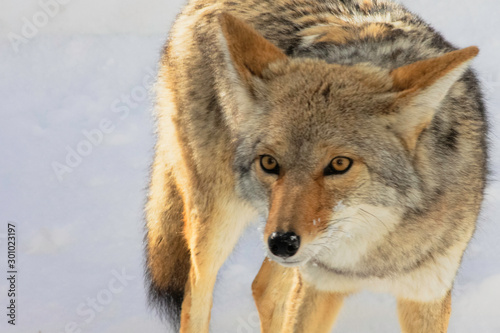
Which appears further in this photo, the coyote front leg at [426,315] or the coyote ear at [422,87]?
the coyote front leg at [426,315]

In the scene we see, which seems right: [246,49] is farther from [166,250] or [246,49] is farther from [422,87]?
[166,250]

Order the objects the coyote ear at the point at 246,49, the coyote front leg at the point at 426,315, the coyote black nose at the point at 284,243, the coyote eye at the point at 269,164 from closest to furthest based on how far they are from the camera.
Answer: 1. the coyote black nose at the point at 284,243
2. the coyote eye at the point at 269,164
3. the coyote ear at the point at 246,49
4. the coyote front leg at the point at 426,315

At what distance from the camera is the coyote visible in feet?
8.93

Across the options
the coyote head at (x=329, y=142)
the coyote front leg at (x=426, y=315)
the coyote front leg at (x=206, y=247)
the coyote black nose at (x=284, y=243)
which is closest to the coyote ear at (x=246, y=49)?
the coyote head at (x=329, y=142)

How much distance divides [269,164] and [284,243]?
0.41 m

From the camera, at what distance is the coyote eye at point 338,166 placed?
2695 mm

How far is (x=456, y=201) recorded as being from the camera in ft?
10.2

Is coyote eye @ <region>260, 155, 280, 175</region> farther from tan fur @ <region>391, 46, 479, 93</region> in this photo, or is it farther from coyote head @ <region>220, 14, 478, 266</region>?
tan fur @ <region>391, 46, 479, 93</region>

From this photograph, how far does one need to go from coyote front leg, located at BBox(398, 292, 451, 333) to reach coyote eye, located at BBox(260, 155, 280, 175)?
1186mm

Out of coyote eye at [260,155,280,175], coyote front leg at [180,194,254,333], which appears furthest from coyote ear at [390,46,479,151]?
coyote front leg at [180,194,254,333]

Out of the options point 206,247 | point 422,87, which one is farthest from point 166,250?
point 422,87

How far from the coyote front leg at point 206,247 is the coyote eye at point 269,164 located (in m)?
1.02

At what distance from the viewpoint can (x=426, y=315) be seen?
137 inches

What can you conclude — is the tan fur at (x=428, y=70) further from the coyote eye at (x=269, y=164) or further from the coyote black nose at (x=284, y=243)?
the coyote black nose at (x=284, y=243)
